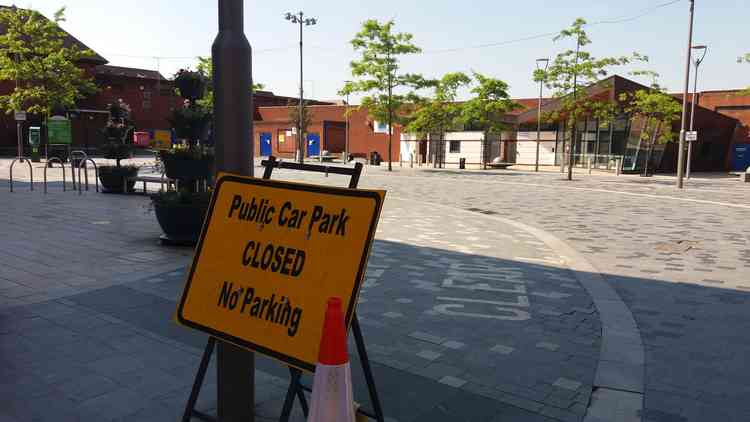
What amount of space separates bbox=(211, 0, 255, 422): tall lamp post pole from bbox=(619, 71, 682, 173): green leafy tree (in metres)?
35.8

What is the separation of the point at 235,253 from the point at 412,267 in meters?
5.09

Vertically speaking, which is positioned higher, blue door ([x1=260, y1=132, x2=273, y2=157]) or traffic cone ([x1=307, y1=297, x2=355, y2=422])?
blue door ([x1=260, y1=132, x2=273, y2=157])

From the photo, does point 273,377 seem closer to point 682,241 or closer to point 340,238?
point 340,238

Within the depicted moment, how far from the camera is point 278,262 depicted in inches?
111

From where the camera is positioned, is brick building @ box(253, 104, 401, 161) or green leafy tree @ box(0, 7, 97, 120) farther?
brick building @ box(253, 104, 401, 161)

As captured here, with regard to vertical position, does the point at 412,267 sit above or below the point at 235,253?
below

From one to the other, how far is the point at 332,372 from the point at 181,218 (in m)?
6.89

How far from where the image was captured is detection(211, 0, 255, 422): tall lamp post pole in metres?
2.97

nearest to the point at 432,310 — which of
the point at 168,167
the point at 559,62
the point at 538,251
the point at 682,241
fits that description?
the point at 538,251

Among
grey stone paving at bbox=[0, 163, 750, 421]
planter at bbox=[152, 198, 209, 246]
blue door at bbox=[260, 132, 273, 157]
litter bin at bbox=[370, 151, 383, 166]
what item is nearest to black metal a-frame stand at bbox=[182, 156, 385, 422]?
grey stone paving at bbox=[0, 163, 750, 421]

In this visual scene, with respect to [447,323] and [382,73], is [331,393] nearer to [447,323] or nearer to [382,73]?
[447,323]

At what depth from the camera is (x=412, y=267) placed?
788 centimetres

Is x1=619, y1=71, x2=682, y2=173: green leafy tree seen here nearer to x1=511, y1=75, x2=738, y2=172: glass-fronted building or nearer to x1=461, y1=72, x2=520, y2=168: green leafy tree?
x1=511, y1=75, x2=738, y2=172: glass-fronted building

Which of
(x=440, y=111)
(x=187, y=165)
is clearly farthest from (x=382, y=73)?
(x=187, y=165)
